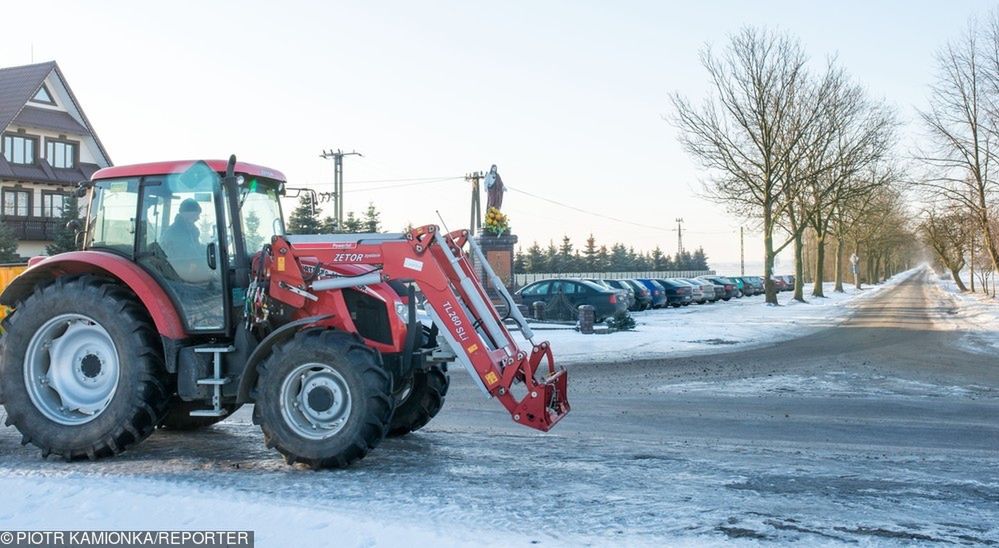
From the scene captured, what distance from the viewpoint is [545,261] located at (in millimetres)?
80938

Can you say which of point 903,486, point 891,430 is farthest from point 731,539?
point 891,430

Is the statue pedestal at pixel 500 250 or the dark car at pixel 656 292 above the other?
the statue pedestal at pixel 500 250

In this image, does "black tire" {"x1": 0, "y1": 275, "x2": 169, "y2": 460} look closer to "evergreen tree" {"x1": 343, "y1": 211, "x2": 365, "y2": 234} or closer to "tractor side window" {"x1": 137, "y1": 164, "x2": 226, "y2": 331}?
"tractor side window" {"x1": 137, "y1": 164, "x2": 226, "y2": 331}

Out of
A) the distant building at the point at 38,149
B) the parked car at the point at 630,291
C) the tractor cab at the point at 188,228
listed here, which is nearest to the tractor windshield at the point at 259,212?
the tractor cab at the point at 188,228

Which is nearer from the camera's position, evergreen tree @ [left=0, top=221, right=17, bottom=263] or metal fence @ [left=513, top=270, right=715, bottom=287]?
evergreen tree @ [left=0, top=221, right=17, bottom=263]

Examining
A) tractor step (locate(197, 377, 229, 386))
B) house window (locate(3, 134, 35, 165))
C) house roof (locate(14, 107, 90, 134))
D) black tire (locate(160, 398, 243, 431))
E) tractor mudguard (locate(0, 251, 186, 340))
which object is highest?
house roof (locate(14, 107, 90, 134))

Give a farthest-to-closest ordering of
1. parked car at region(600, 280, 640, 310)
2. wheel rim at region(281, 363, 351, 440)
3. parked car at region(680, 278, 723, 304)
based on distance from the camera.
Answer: parked car at region(680, 278, 723, 304)
parked car at region(600, 280, 640, 310)
wheel rim at region(281, 363, 351, 440)

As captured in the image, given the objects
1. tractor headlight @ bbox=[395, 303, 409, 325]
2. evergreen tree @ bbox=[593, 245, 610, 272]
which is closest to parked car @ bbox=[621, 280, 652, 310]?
tractor headlight @ bbox=[395, 303, 409, 325]

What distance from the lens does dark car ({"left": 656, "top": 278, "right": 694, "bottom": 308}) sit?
41.0m

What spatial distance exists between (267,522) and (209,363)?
7.34 feet

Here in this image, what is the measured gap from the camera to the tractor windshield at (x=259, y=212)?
7.56 metres

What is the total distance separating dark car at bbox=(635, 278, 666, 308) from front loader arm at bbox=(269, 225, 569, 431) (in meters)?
31.3

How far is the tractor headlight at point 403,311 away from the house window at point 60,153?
35.1 metres

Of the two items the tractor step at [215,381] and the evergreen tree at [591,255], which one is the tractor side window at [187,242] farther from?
the evergreen tree at [591,255]
